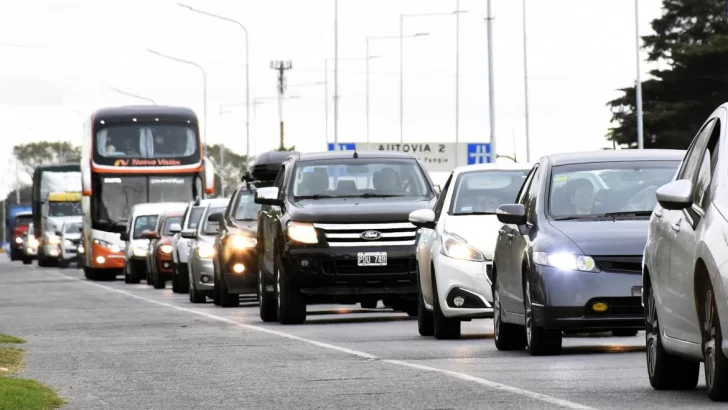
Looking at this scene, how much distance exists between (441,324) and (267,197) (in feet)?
16.4

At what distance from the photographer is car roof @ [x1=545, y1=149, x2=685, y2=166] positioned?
54.0 feet

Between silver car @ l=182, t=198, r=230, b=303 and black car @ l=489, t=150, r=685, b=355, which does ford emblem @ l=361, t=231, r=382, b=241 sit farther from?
silver car @ l=182, t=198, r=230, b=303

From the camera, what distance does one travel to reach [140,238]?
48562 mm

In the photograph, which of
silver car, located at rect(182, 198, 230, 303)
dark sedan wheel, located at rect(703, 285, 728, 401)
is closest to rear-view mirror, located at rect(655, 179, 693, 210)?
dark sedan wheel, located at rect(703, 285, 728, 401)

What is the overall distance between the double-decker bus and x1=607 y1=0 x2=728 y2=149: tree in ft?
128

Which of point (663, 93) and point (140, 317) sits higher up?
point (663, 93)

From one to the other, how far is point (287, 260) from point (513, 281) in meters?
7.09

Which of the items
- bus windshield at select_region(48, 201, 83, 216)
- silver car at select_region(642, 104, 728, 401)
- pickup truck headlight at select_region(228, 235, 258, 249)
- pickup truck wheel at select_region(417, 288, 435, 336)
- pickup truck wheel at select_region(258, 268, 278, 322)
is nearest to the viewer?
silver car at select_region(642, 104, 728, 401)

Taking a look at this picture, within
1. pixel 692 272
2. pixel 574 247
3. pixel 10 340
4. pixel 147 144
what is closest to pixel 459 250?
pixel 574 247

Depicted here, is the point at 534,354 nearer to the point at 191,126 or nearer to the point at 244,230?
the point at 244,230

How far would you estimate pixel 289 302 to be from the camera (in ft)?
76.3

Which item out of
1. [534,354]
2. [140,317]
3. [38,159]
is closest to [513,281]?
[534,354]

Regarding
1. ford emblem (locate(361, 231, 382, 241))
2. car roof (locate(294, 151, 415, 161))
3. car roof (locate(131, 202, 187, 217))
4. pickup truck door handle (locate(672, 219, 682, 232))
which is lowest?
ford emblem (locate(361, 231, 382, 241))

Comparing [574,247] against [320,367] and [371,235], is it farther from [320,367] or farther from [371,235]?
[371,235]
